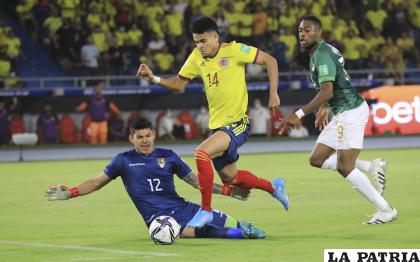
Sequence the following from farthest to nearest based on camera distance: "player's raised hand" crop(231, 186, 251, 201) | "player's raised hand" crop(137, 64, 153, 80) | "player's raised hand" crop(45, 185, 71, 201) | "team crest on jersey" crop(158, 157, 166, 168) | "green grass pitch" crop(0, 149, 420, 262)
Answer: "player's raised hand" crop(231, 186, 251, 201), "player's raised hand" crop(137, 64, 153, 80), "team crest on jersey" crop(158, 157, 166, 168), "player's raised hand" crop(45, 185, 71, 201), "green grass pitch" crop(0, 149, 420, 262)

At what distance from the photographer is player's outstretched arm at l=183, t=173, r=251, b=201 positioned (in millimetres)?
10766

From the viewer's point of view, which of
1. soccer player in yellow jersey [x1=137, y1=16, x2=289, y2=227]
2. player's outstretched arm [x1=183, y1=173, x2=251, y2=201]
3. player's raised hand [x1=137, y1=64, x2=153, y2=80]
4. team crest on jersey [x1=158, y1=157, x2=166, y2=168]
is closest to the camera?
team crest on jersey [x1=158, y1=157, x2=166, y2=168]

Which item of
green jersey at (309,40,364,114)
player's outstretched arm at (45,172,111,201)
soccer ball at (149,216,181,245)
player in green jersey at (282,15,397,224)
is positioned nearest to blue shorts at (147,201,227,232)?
soccer ball at (149,216,181,245)

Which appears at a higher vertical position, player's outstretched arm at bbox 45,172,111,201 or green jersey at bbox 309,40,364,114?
green jersey at bbox 309,40,364,114

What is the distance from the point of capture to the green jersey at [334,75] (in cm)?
1141

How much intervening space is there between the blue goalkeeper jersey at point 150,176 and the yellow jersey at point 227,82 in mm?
1026

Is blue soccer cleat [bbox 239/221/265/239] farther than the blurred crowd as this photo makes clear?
No

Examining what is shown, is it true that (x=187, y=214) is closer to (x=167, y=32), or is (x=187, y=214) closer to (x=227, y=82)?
(x=227, y=82)

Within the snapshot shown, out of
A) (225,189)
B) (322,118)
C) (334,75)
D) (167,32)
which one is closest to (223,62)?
(334,75)

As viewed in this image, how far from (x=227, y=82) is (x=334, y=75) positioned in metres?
1.10

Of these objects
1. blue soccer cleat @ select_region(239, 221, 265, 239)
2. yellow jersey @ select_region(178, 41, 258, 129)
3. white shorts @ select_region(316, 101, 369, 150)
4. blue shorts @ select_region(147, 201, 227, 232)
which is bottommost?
blue soccer cleat @ select_region(239, 221, 265, 239)

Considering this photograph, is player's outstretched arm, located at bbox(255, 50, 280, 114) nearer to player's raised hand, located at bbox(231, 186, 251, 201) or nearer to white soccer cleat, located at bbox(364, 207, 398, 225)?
player's raised hand, located at bbox(231, 186, 251, 201)

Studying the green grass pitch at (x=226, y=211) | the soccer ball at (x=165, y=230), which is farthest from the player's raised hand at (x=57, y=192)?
the soccer ball at (x=165, y=230)

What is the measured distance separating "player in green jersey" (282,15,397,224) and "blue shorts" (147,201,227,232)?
157 centimetres
